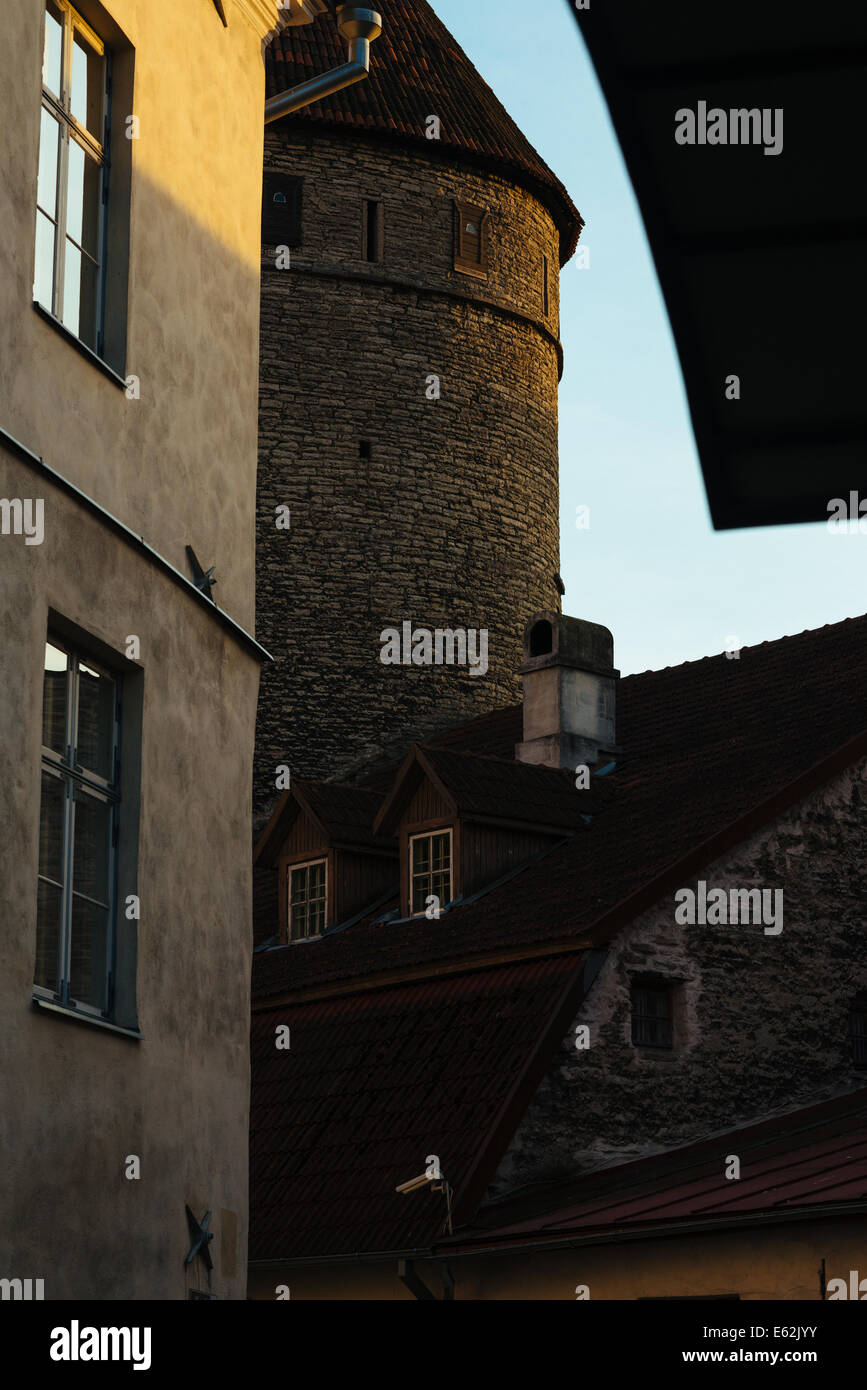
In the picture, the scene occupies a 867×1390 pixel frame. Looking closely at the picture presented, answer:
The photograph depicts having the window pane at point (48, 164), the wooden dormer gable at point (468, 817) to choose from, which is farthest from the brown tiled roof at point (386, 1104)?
the window pane at point (48, 164)

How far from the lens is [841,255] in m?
3.37

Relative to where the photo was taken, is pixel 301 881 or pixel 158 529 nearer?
pixel 158 529

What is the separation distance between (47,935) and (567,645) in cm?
1579

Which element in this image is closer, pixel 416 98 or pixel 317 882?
pixel 317 882

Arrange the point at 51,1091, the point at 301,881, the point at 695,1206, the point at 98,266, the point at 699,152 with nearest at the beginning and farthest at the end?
the point at 699,152
the point at 51,1091
the point at 98,266
the point at 695,1206
the point at 301,881

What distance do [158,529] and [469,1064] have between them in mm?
9144

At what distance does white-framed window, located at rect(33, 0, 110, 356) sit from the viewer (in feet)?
30.3

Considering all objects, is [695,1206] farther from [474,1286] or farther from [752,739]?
[752,739]

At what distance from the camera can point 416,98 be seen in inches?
1383

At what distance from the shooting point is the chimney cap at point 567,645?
2416 cm

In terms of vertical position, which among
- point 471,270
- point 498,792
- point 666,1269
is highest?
point 471,270

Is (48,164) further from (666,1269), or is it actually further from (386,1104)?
(386,1104)

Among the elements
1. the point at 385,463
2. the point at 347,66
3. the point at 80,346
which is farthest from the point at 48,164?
the point at 385,463
